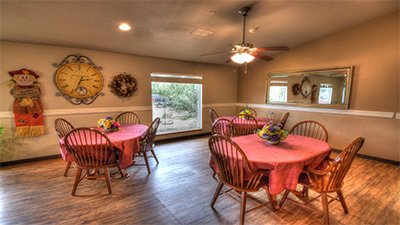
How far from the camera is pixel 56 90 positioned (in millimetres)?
3516

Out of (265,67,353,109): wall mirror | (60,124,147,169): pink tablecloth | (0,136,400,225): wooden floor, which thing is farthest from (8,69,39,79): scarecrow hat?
(265,67,353,109): wall mirror

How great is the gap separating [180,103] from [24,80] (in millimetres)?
3250

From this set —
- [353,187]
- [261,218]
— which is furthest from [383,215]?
[261,218]

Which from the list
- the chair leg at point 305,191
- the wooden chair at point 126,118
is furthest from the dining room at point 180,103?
the wooden chair at point 126,118

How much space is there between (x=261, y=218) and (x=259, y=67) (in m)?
4.48

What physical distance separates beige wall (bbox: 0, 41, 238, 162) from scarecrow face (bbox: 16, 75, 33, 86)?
0.14m

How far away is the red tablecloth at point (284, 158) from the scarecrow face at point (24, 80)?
3637 millimetres

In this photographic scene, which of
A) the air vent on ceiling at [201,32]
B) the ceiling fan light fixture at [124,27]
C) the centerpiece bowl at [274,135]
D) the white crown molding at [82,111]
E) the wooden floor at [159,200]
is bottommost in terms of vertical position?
the wooden floor at [159,200]

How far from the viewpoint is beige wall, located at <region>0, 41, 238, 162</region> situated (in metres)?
3.17

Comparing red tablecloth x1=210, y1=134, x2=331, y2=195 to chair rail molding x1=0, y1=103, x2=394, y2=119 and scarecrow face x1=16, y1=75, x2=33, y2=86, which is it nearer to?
chair rail molding x1=0, y1=103, x2=394, y2=119

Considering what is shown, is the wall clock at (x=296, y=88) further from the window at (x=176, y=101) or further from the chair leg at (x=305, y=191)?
the chair leg at (x=305, y=191)

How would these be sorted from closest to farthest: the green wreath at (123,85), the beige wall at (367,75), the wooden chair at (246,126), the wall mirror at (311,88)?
1. the beige wall at (367,75)
2. the wooden chair at (246,126)
3. the wall mirror at (311,88)
4. the green wreath at (123,85)

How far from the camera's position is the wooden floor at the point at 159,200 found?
1.92m

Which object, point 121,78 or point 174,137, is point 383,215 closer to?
point 174,137
